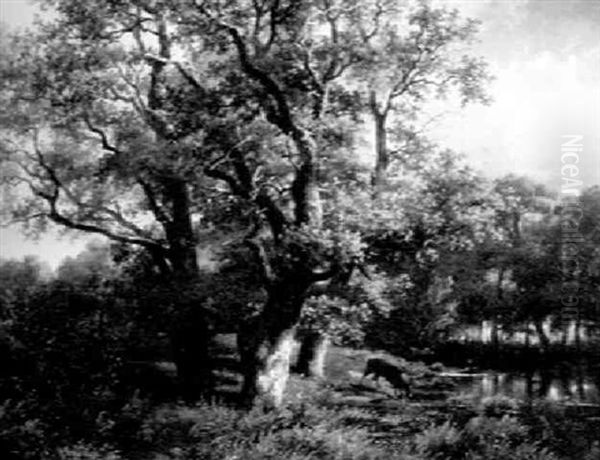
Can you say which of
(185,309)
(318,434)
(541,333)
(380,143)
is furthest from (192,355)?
(541,333)

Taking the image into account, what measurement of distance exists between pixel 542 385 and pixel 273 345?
23.6 m

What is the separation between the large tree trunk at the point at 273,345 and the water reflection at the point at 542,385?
14.3 metres

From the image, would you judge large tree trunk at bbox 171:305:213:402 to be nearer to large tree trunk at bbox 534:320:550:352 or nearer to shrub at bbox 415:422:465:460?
shrub at bbox 415:422:465:460

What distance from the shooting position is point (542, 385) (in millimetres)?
35438

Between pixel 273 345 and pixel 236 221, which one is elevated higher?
pixel 236 221

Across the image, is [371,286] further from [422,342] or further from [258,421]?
[422,342]

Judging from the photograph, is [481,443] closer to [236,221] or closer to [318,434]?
[318,434]

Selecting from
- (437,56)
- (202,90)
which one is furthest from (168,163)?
(437,56)

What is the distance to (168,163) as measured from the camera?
17.3 m

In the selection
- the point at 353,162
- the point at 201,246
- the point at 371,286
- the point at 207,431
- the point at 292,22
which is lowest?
the point at 207,431

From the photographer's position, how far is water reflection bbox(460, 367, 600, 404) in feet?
101

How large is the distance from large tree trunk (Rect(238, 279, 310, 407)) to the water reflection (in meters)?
14.3

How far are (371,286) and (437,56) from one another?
23.9 ft

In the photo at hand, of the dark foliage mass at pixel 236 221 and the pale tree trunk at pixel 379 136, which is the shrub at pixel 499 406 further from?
the pale tree trunk at pixel 379 136
